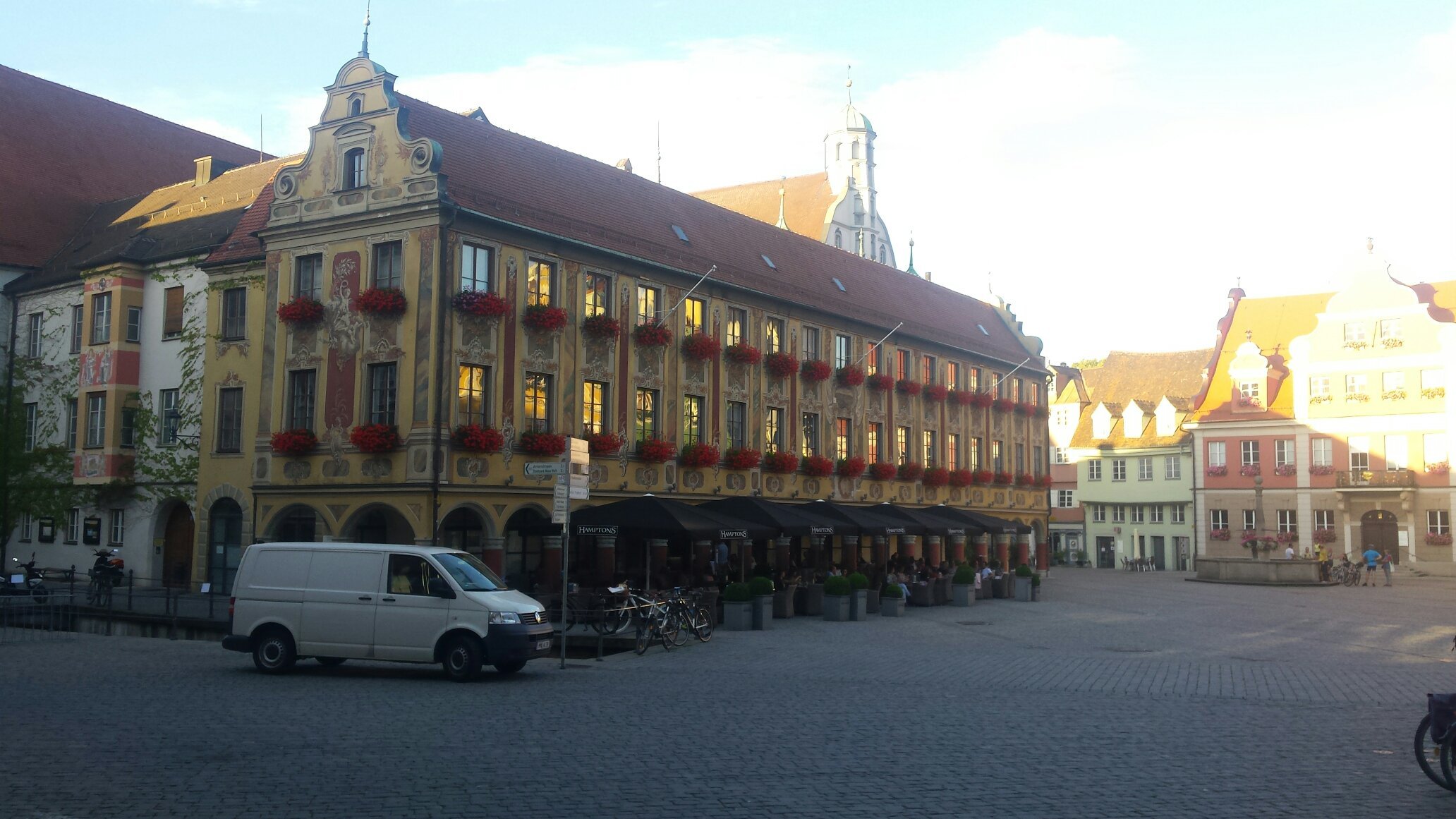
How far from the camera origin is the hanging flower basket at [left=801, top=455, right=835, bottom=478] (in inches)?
1610

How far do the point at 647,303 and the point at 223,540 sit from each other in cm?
1273

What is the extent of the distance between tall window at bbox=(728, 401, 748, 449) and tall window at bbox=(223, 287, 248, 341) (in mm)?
13380

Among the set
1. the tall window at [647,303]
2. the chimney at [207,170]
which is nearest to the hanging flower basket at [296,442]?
the tall window at [647,303]

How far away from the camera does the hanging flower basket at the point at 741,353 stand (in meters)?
37.9

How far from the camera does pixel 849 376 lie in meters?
43.1

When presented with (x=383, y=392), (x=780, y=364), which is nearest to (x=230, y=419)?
(x=383, y=392)

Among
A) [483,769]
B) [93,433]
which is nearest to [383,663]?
[483,769]

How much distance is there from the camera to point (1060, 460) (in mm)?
83812

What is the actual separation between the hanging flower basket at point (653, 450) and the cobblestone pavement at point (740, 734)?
11.5 meters

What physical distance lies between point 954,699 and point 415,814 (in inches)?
329

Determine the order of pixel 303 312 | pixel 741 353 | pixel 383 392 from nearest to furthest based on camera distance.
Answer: pixel 383 392
pixel 303 312
pixel 741 353

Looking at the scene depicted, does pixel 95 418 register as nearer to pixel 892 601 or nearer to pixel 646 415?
pixel 646 415

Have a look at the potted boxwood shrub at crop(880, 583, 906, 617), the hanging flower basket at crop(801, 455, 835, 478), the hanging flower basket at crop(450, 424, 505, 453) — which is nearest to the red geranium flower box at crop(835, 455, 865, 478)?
the hanging flower basket at crop(801, 455, 835, 478)

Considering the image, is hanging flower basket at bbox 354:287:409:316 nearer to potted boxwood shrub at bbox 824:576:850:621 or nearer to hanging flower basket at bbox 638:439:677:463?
hanging flower basket at bbox 638:439:677:463
